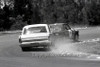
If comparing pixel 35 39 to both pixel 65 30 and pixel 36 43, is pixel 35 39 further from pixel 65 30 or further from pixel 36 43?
pixel 65 30

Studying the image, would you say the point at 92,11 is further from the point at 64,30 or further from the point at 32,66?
the point at 32,66

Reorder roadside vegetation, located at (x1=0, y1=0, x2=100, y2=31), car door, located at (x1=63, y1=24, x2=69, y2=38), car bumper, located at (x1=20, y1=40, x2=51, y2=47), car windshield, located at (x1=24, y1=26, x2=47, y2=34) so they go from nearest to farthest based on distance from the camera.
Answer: car bumper, located at (x1=20, y1=40, x2=51, y2=47) → car windshield, located at (x1=24, y1=26, x2=47, y2=34) → car door, located at (x1=63, y1=24, x2=69, y2=38) → roadside vegetation, located at (x1=0, y1=0, x2=100, y2=31)

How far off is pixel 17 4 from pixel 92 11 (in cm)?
1917

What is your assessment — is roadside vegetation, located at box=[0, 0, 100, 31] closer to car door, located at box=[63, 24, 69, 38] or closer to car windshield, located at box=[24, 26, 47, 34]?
car door, located at box=[63, 24, 69, 38]

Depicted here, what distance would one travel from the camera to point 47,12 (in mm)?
82438

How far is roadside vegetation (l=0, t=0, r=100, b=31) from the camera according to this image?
7769 cm

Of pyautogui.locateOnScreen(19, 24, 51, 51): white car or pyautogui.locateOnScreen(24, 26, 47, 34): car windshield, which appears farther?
pyautogui.locateOnScreen(24, 26, 47, 34): car windshield

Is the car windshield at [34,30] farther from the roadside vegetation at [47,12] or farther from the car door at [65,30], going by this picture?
the roadside vegetation at [47,12]

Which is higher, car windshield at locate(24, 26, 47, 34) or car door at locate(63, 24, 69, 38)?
car windshield at locate(24, 26, 47, 34)

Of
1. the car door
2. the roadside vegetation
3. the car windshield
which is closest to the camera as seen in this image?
the car windshield

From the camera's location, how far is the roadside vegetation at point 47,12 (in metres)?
77.7

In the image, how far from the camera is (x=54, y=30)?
2327cm

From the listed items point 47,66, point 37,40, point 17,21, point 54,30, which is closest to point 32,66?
point 47,66

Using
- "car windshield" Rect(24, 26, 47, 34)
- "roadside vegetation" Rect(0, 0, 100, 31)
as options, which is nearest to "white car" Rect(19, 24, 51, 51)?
"car windshield" Rect(24, 26, 47, 34)
